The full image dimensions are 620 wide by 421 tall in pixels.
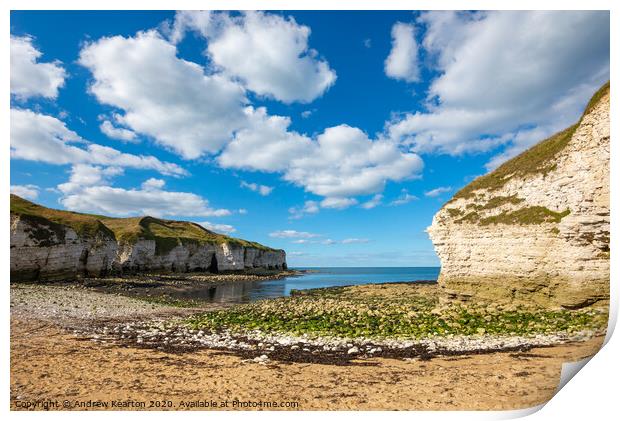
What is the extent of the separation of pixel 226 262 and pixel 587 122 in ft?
275

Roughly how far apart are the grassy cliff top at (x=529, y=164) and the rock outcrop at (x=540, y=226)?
70 mm

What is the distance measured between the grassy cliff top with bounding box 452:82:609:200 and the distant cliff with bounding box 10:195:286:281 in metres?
41.2

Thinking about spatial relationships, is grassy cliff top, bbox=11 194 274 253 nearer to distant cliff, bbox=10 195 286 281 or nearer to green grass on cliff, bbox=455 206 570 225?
distant cliff, bbox=10 195 286 281

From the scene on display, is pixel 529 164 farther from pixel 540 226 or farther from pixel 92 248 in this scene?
pixel 92 248

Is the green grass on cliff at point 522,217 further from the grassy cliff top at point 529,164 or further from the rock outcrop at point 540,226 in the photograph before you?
the grassy cliff top at point 529,164

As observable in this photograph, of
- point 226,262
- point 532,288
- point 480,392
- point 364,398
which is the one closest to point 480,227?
point 532,288

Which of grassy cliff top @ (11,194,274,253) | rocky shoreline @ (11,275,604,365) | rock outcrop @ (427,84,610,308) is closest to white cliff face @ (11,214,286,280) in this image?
grassy cliff top @ (11,194,274,253)

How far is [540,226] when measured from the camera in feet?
56.7

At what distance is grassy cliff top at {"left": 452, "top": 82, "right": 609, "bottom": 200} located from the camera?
1705 cm

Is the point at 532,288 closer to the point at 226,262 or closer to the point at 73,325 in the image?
the point at 73,325

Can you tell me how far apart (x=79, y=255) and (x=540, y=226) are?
4844 cm

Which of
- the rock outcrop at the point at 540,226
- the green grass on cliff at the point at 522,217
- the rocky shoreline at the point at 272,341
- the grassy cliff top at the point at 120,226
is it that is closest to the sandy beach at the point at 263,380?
the rocky shoreline at the point at 272,341

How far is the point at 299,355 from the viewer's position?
11727 millimetres

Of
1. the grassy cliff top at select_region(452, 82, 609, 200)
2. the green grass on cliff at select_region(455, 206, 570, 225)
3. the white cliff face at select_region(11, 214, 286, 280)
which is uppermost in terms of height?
the grassy cliff top at select_region(452, 82, 609, 200)
